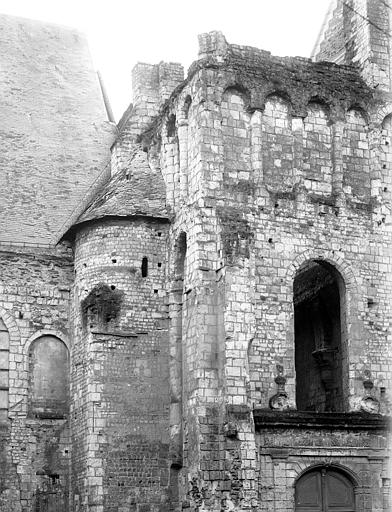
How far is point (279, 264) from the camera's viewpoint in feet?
72.5

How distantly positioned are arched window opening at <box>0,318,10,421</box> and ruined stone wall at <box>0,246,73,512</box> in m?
0.02

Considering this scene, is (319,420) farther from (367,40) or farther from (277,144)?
(367,40)

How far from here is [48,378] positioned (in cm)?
2391

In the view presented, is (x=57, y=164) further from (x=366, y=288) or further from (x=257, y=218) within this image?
(x=366, y=288)

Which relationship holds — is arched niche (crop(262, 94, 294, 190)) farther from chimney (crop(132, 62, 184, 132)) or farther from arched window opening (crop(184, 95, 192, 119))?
chimney (crop(132, 62, 184, 132))

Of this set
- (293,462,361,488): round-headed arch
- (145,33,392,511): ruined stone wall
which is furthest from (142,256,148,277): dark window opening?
(293,462,361,488): round-headed arch

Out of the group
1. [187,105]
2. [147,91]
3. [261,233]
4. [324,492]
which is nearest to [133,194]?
[187,105]

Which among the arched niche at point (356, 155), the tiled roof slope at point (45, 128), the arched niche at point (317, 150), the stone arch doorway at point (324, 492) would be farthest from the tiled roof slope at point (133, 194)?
the stone arch doorway at point (324, 492)

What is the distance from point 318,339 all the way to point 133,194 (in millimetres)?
5905

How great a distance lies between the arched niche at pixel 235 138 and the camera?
2228cm

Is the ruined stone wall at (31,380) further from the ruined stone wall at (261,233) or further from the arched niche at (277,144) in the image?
the arched niche at (277,144)

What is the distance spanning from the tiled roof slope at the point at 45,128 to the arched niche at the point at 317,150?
6.19 metres

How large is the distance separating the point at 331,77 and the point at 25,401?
400 inches

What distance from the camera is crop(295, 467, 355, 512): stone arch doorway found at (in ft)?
68.5
